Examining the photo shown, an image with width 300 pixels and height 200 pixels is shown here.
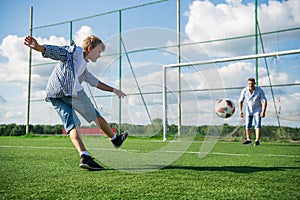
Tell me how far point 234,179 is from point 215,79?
8.47 m

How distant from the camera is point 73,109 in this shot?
3.78 meters

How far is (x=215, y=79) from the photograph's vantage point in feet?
36.8

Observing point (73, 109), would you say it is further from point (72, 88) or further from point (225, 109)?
point (225, 109)

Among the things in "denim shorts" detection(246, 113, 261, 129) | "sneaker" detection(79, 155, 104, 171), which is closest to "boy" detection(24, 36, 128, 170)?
"sneaker" detection(79, 155, 104, 171)

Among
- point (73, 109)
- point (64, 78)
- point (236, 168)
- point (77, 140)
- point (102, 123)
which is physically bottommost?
point (236, 168)

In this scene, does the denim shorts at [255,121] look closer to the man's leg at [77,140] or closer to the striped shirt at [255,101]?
the striped shirt at [255,101]

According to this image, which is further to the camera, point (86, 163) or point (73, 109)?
point (73, 109)

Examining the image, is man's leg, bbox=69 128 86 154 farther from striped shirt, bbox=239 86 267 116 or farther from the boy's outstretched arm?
striped shirt, bbox=239 86 267 116

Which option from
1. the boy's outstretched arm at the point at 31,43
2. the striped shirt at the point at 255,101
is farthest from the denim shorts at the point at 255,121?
the boy's outstretched arm at the point at 31,43

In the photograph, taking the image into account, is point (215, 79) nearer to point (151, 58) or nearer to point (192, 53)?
point (192, 53)

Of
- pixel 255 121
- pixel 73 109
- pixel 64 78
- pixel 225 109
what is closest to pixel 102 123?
pixel 73 109

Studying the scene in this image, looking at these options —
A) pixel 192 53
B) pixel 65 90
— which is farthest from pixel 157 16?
pixel 65 90

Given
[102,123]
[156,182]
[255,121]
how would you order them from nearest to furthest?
1. [156,182]
2. [102,123]
3. [255,121]

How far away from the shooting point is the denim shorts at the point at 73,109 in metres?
3.68
